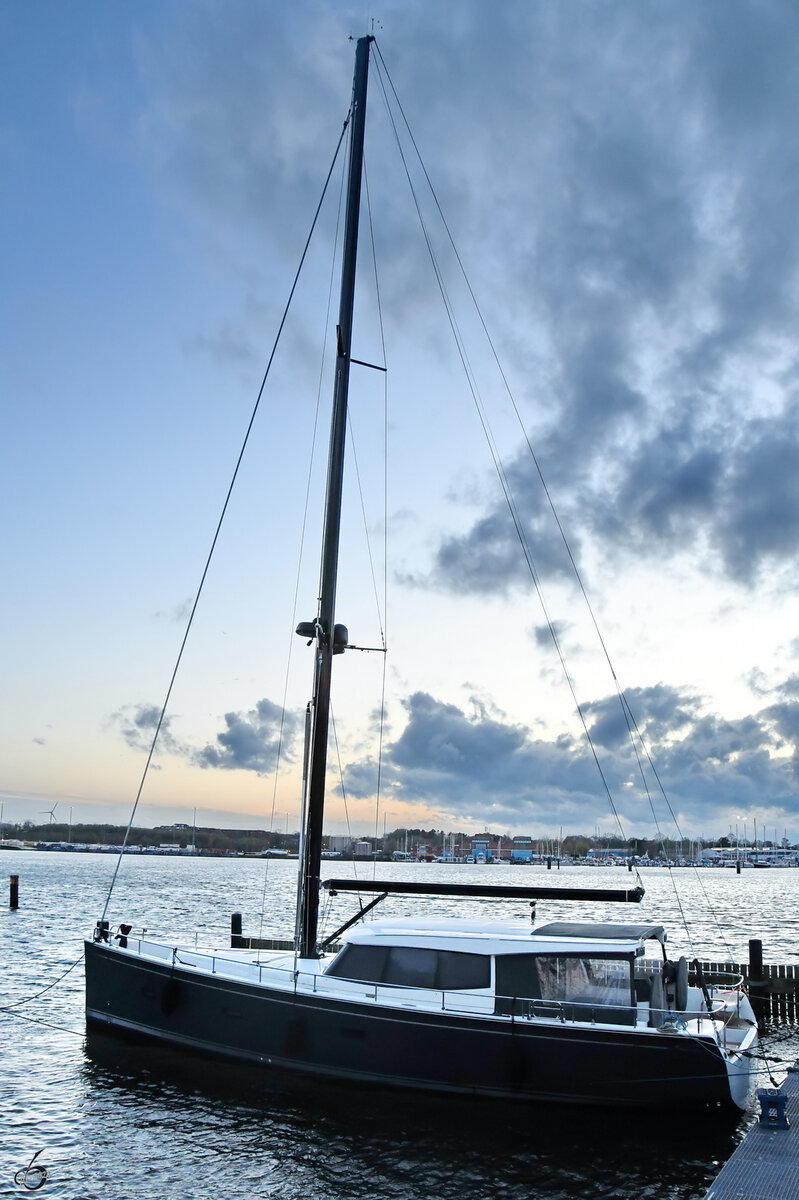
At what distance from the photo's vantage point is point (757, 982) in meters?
26.3

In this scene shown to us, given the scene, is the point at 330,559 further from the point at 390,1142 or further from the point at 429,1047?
the point at 390,1142

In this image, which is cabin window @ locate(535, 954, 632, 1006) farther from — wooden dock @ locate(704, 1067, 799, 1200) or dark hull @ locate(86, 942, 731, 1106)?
wooden dock @ locate(704, 1067, 799, 1200)

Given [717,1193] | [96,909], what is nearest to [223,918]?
[96,909]

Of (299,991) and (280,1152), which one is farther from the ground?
(299,991)

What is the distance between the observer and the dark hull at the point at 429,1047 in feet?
50.9

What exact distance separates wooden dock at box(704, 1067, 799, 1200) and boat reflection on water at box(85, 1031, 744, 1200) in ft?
4.46

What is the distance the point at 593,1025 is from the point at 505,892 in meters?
3.14

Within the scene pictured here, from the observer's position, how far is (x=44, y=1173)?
14.1m

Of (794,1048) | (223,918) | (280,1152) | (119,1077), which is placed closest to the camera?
(280,1152)

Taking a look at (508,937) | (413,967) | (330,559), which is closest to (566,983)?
(508,937)

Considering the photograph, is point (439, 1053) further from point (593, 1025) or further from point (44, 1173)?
point (44, 1173)

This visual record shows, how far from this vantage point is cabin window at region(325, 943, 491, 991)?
55.9 feet

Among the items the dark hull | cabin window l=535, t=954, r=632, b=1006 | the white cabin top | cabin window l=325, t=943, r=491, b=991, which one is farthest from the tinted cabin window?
cabin window l=535, t=954, r=632, b=1006

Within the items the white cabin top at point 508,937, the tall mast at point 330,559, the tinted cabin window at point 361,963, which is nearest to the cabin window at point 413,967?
the tinted cabin window at point 361,963
